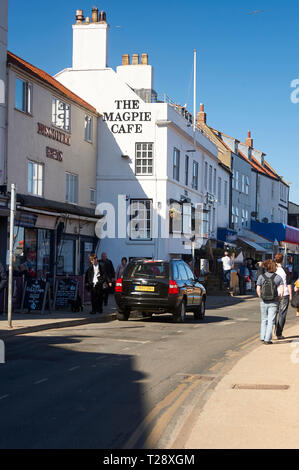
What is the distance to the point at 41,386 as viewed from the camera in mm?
9141

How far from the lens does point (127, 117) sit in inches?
1396

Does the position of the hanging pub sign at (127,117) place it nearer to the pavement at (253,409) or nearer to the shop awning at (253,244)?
the shop awning at (253,244)

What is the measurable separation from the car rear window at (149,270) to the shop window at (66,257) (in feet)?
30.9

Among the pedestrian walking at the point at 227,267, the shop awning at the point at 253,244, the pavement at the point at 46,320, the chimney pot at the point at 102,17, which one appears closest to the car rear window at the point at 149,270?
the pavement at the point at 46,320

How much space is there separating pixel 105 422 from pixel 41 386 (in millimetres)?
2214

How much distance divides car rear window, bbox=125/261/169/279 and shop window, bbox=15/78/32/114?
9139 millimetres

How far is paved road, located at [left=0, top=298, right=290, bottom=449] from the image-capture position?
21.8 ft

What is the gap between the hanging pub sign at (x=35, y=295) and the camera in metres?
19.6

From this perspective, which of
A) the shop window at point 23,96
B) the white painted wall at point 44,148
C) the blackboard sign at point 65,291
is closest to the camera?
the blackboard sign at point 65,291

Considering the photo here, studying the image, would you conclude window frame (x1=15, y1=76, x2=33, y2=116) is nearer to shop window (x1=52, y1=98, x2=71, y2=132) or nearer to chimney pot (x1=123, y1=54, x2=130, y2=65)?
shop window (x1=52, y1=98, x2=71, y2=132)

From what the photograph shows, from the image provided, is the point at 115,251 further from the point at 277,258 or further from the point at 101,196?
the point at 277,258

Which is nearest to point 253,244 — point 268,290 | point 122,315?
point 122,315

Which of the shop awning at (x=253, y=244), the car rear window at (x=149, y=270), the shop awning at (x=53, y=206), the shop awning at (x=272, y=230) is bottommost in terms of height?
the car rear window at (x=149, y=270)

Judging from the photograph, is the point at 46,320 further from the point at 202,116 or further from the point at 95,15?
the point at 202,116
